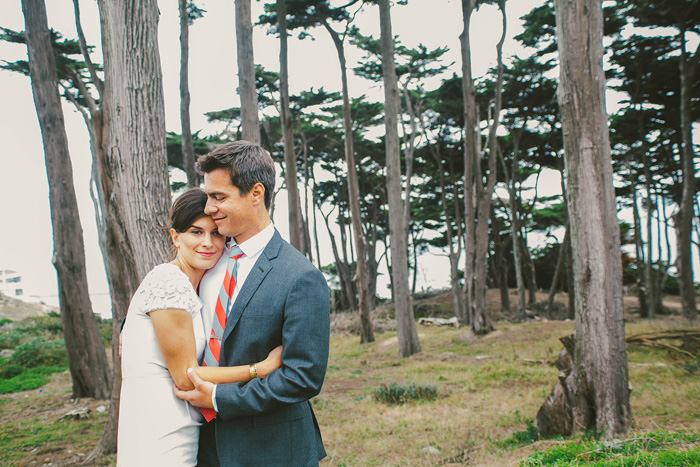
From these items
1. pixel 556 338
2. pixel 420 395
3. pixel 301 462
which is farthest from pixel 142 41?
pixel 556 338

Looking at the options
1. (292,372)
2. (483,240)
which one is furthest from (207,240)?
A: (483,240)

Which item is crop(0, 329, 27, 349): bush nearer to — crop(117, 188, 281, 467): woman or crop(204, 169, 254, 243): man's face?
crop(117, 188, 281, 467): woman

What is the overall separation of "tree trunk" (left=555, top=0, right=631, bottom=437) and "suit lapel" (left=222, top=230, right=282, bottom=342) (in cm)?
410

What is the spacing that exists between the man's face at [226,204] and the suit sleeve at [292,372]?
0.39 m

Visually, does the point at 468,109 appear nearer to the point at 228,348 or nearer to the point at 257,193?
the point at 257,193

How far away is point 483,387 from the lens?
8.24 meters

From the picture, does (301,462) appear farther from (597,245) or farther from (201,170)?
(597,245)

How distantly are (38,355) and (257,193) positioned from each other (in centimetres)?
1321

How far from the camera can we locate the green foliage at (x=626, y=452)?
3.48 meters

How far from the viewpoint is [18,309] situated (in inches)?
1059

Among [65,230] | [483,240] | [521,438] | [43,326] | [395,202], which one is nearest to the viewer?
[521,438]

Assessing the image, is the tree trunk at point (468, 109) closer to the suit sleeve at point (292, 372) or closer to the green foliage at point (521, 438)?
the green foliage at point (521, 438)

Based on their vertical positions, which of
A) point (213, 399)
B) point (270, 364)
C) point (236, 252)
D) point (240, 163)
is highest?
point (240, 163)

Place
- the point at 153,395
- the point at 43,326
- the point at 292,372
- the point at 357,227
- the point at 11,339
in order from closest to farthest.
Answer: the point at 292,372 < the point at 153,395 < the point at 357,227 < the point at 11,339 < the point at 43,326
